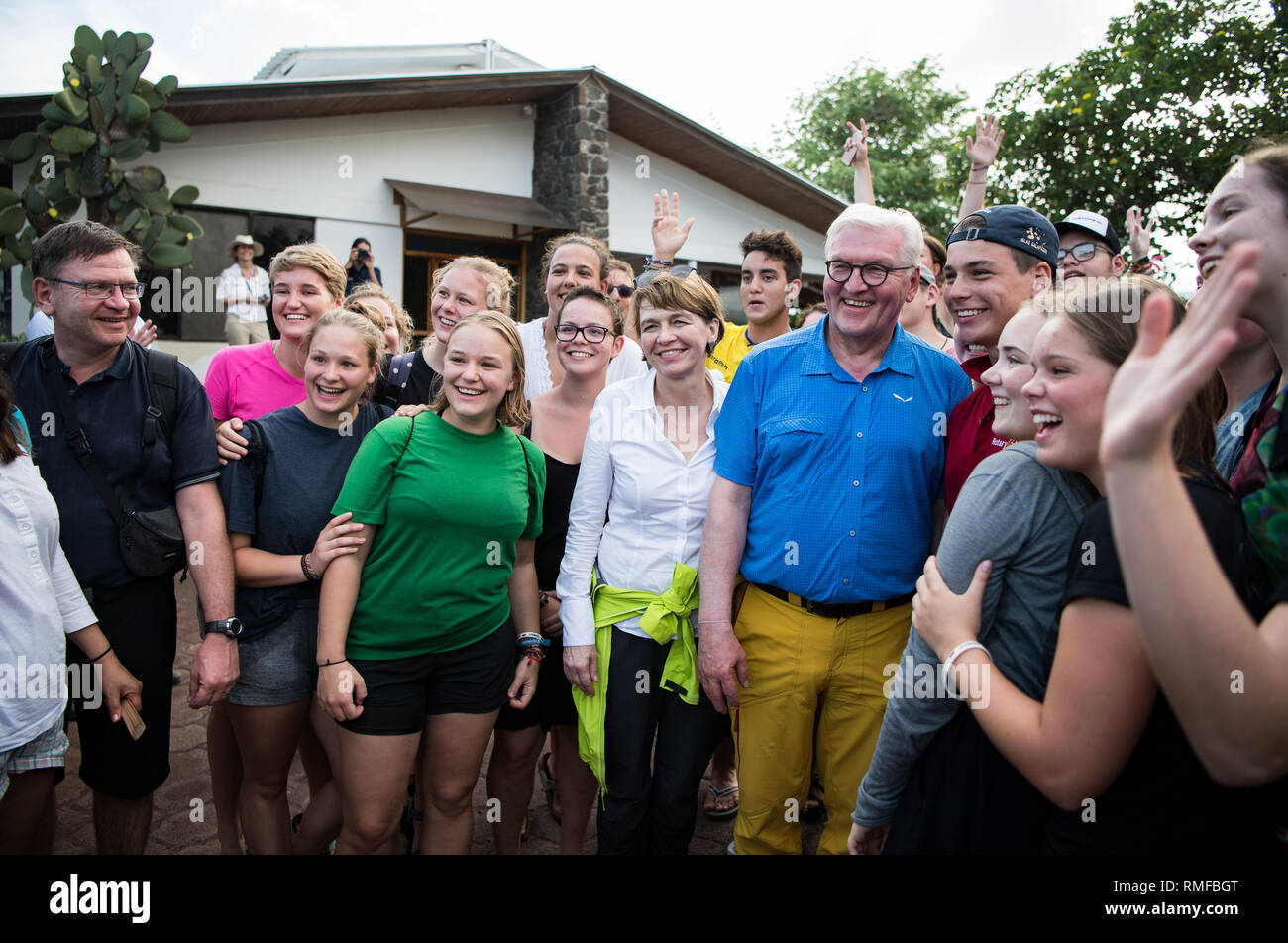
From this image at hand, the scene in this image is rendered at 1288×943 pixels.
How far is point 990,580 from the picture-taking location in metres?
1.81

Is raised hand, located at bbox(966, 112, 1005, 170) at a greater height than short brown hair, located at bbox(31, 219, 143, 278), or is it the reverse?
raised hand, located at bbox(966, 112, 1005, 170)

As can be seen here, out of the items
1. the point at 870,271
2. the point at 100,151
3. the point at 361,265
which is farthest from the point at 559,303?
the point at 361,265

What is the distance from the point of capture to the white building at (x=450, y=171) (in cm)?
1062

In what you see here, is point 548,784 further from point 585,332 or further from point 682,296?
point 682,296

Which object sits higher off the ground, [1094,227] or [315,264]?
[1094,227]

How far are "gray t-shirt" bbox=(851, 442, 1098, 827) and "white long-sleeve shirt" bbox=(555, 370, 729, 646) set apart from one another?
3.58ft

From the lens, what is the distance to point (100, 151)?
27.4 ft

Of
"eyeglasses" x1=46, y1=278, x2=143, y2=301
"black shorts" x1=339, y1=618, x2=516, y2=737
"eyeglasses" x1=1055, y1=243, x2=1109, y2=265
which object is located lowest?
"black shorts" x1=339, y1=618, x2=516, y2=737

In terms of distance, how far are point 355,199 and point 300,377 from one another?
955 centimetres

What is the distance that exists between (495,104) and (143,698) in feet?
40.7

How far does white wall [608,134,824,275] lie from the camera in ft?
46.9

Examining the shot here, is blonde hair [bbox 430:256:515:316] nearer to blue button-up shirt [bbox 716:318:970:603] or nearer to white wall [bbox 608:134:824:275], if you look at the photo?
blue button-up shirt [bbox 716:318:970:603]

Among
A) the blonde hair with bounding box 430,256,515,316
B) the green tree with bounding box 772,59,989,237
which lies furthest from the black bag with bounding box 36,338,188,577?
the green tree with bounding box 772,59,989,237

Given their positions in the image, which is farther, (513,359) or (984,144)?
(984,144)
